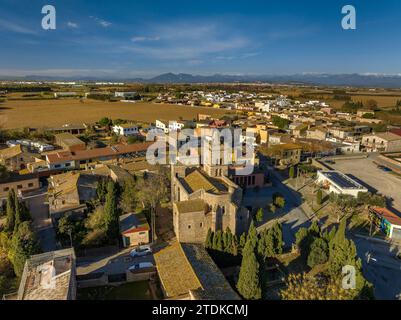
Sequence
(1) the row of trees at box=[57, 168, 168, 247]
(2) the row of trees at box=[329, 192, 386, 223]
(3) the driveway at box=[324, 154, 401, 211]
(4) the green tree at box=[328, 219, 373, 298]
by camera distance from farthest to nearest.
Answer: (3) the driveway at box=[324, 154, 401, 211] → (2) the row of trees at box=[329, 192, 386, 223] → (1) the row of trees at box=[57, 168, 168, 247] → (4) the green tree at box=[328, 219, 373, 298]

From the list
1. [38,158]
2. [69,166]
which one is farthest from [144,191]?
[38,158]

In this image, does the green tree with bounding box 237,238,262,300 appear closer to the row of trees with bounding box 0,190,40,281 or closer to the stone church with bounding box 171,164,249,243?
the stone church with bounding box 171,164,249,243

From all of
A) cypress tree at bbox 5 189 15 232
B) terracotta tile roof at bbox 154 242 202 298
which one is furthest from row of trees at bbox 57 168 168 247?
terracotta tile roof at bbox 154 242 202 298

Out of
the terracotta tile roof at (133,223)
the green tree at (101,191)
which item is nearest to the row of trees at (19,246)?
the terracotta tile roof at (133,223)

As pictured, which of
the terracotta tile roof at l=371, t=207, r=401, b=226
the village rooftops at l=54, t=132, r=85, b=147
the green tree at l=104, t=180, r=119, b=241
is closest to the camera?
the green tree at l=104, t=180, r=119, b=241

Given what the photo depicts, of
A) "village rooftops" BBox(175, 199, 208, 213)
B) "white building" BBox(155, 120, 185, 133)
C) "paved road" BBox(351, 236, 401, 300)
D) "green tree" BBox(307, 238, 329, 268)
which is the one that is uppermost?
"white building" BBox(155, 120, 185, 133)
